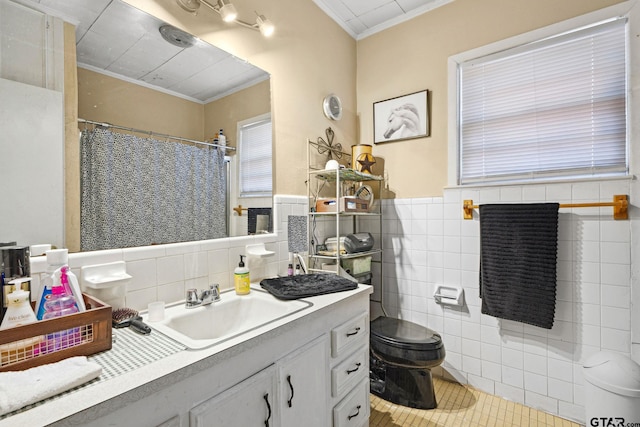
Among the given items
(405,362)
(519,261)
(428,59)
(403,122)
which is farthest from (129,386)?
(428,59)

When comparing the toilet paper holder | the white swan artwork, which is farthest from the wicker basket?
the white swan artwork

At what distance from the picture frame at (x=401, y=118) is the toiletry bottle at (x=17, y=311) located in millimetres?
2217

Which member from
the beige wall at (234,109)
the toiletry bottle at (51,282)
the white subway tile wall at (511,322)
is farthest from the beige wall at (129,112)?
the white subway tile wall at (511,322)

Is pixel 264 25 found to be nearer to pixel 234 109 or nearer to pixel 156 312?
pixel 234 109

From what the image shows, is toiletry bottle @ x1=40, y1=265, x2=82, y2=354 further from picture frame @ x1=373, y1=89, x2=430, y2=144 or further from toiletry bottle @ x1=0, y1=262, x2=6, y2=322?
picture frame @ x1=373, y1=89, x2=430, y2=144

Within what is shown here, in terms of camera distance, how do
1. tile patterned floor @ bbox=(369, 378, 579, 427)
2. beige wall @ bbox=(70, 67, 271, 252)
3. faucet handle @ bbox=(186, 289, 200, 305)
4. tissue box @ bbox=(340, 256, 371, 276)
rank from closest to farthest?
beige wall @ bbox=(70, 67, 271, 252), faucet handle @ bbox=(186, 289, 200, 305), tile patterned floor @ bbox=(369, 378, 579, 427), tissue box @ bbox=(340, 256, 371, 276)

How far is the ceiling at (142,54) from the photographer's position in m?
1.08

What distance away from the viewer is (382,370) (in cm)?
198

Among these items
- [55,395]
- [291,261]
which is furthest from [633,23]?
[55,395]

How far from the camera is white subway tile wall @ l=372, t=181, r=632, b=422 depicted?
1.62m

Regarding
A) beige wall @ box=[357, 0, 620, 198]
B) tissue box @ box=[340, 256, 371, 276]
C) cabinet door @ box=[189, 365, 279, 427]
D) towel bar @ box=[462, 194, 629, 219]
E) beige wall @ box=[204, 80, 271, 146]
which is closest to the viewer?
cabinet door @ box=[189, 365, 279, 427]

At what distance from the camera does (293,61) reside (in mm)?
1954

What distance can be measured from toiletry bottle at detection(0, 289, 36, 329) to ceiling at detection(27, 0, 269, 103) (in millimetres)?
817

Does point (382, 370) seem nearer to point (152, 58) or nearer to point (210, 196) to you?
point (210, 196)
